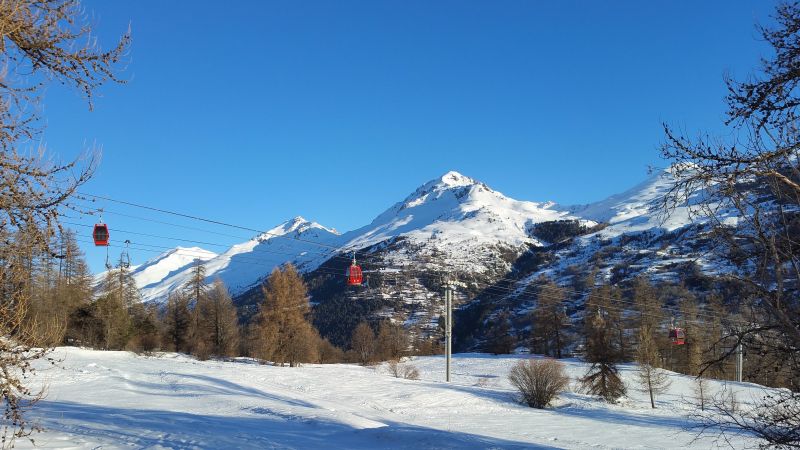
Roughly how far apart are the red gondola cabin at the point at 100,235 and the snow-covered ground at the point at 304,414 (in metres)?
5.50

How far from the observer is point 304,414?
1898 centimetres

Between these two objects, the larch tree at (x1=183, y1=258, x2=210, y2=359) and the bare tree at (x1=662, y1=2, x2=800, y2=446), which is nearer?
the bare tree at (x1=662, y1=2, x2=800, y2=446)

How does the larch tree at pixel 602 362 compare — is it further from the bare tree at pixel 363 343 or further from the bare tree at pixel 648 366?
the bare tree at pixel 363 343

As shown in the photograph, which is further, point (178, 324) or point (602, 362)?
point (178, 324)

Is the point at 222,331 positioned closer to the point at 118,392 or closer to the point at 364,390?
the point at 364,390

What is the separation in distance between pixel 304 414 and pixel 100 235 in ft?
35.1

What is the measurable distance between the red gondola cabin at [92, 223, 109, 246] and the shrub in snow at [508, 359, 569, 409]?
A: 24430 millimetres

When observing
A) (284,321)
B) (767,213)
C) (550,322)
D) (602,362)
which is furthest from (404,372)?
(767,213)

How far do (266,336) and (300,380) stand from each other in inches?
524

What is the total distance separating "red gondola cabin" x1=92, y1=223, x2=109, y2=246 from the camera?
69.1 feet

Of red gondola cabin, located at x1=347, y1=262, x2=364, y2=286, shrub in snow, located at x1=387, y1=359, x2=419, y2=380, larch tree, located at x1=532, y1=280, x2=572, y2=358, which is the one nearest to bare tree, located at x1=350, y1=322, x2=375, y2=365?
larch tree, located at x1=532, y1=280, x2=572, y2=358

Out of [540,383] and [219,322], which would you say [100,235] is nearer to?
[540,383]

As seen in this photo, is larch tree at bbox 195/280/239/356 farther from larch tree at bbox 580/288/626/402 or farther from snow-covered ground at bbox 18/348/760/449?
larch tree at bbox 580/288/626/402

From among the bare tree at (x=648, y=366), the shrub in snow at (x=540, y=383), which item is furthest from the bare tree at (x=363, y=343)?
the shrub in snow at (x=540, y=383)
